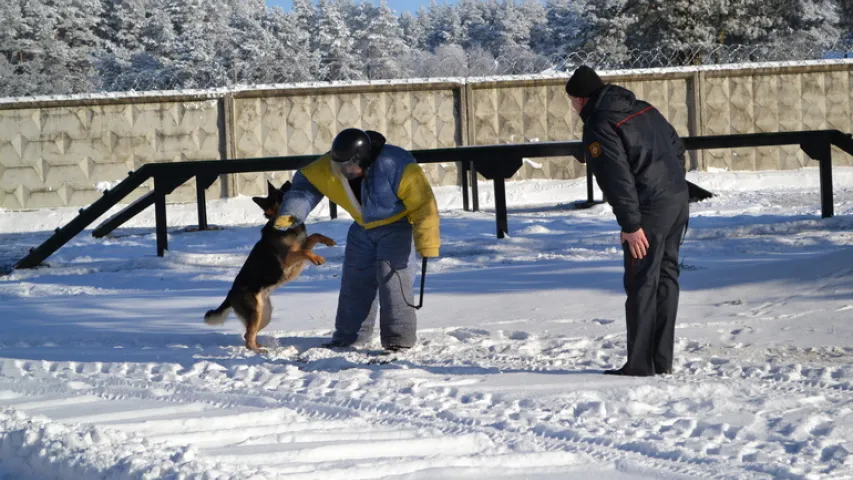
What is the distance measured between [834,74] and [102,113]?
14758 millimetres

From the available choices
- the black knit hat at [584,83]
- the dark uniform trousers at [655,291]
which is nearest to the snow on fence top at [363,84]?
the black knit hat at [584,83]

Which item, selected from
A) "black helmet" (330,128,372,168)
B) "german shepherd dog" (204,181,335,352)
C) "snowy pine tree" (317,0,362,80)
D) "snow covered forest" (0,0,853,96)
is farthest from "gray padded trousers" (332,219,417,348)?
"snowy pine tree" (317,0,362,80)

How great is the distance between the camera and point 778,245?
378 inches

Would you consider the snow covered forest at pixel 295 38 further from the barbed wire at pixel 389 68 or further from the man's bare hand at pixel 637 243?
the man's bare hand at pixel 637 243

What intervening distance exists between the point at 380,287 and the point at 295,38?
4011 cm

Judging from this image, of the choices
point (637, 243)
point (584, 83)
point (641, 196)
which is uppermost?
point (584, 83)

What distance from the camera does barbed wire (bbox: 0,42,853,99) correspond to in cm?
2000

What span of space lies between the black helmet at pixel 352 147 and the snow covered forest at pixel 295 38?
1865cm

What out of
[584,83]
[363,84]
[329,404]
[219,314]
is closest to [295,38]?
[363,84]

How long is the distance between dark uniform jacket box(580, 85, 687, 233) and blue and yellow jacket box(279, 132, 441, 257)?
1.24 meters

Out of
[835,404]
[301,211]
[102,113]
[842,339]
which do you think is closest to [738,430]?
[835,404]

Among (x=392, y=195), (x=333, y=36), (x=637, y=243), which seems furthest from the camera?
(x=333, y=36)

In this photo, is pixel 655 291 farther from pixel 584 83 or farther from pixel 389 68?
pixel 389 68

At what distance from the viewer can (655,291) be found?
492cm
